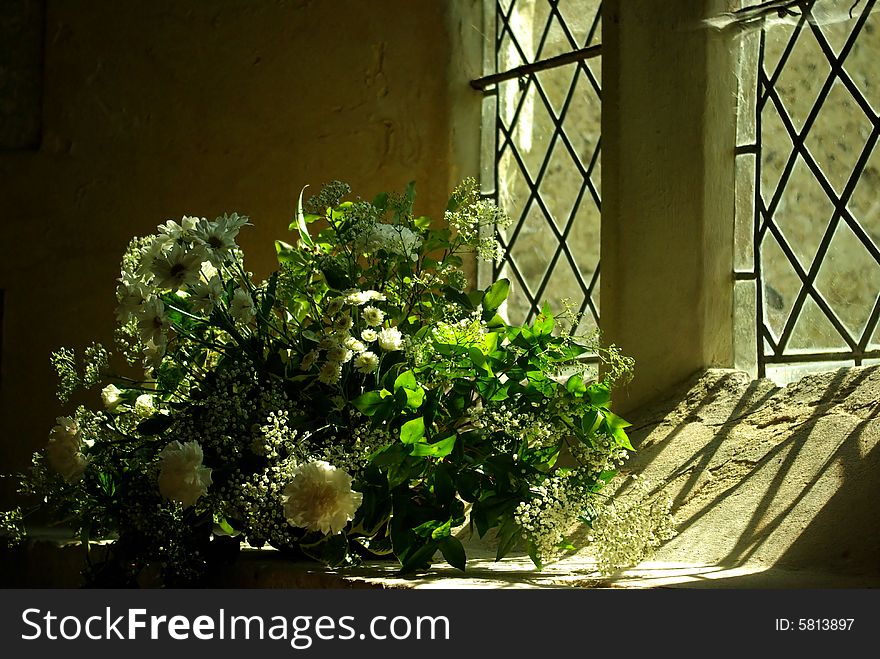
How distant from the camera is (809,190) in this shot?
237cm

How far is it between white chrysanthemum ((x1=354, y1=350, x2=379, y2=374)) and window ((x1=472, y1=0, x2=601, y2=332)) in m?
1.27

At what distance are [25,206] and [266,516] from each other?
2230 millimetres

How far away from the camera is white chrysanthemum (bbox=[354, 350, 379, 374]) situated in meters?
1.63

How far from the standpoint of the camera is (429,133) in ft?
10.3

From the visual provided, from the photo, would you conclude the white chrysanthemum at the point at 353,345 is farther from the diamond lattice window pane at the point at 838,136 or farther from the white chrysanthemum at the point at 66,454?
the diamond lattice window pane at the point at 838,136

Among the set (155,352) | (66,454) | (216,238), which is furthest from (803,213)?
(66,454)

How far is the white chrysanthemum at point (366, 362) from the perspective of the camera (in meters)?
1.63

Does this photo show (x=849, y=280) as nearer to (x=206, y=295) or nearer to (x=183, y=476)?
(x=206, y=295)

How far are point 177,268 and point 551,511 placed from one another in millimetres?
682

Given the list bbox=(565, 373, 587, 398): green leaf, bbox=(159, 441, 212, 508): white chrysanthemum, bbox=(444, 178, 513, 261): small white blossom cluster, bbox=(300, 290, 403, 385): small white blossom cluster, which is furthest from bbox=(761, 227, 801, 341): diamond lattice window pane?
bbox=(159, 441, 212, 508): white chrysanthemum

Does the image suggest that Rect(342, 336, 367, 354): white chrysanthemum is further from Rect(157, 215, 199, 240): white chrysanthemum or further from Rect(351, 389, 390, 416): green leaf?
Rect(157, 215, 199, 240): white chrysanthemum

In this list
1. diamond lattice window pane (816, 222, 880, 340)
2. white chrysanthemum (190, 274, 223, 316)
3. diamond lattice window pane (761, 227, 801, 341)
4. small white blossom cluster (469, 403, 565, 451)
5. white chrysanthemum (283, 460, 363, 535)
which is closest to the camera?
white chrysanthemum (283, 460, 363, 535)

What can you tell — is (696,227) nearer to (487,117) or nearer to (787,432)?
(787,432)

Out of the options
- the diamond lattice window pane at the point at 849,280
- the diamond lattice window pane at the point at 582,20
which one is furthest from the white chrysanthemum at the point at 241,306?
the diamond lattice window pane at the point at 582,20
